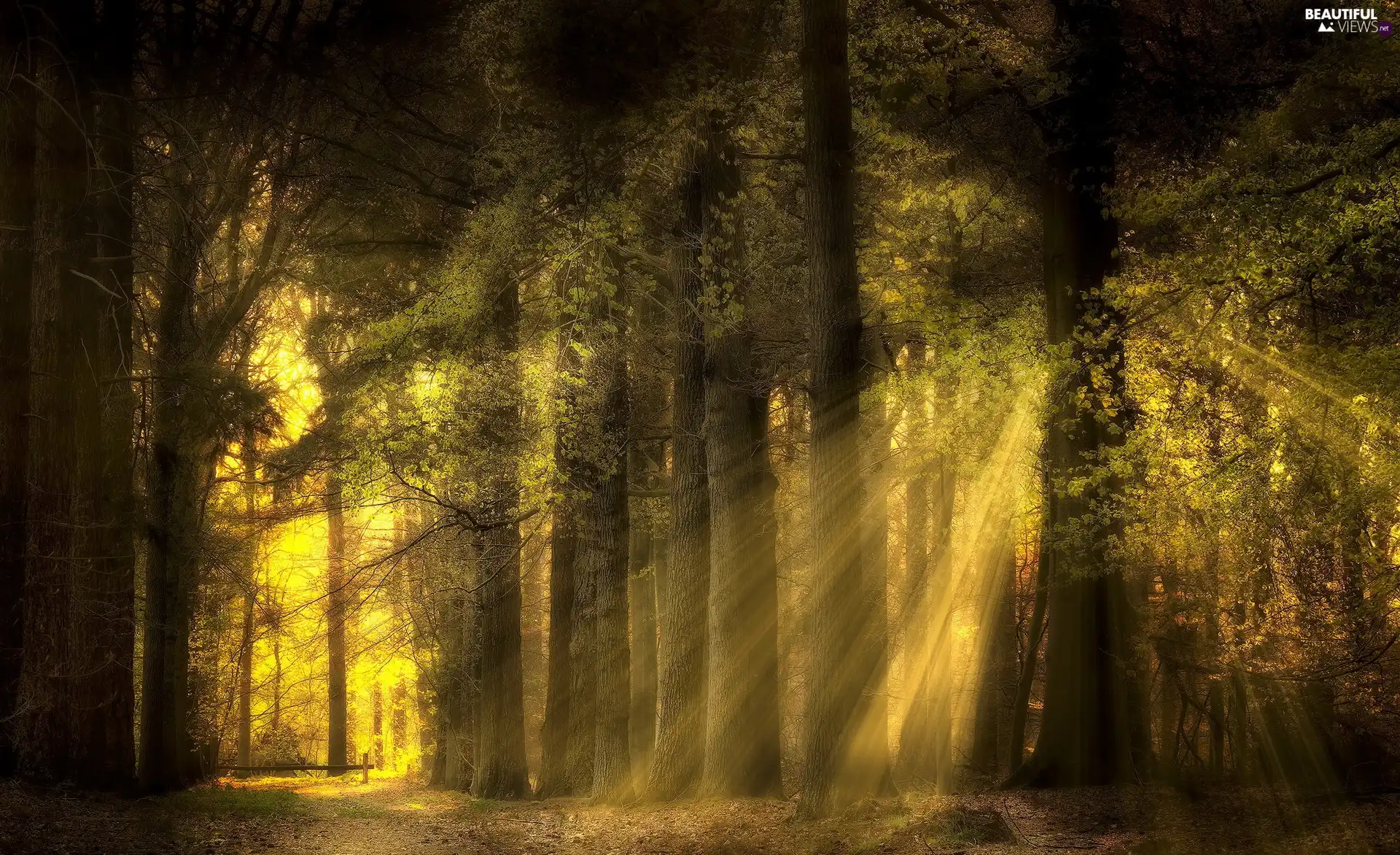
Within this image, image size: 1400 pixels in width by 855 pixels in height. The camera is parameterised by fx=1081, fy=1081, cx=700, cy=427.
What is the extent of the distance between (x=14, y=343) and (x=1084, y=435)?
1162 centimetres

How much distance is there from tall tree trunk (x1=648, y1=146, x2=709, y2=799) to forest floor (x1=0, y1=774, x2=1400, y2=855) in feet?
2.98

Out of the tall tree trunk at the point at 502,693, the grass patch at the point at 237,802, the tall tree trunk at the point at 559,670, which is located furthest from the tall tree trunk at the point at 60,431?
the tall tree trunk at the point at 559,670

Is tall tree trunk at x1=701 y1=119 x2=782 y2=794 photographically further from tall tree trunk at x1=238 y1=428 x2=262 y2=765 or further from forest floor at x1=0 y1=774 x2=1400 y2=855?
tall tree trunk at x1=238 y1=428 x2=262 y2=765

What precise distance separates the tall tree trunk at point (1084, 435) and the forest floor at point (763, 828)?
2.15 ft

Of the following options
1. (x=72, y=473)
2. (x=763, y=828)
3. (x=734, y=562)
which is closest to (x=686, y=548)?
(x=734, y=562)

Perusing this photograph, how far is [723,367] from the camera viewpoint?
1472 cm

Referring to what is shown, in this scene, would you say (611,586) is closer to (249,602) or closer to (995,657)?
(249,602)

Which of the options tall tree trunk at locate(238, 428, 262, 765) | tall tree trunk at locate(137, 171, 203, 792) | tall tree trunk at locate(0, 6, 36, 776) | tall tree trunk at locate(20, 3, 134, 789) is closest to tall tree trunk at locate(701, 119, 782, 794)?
tall tree trunk at locate(238, 428, 262, 765)

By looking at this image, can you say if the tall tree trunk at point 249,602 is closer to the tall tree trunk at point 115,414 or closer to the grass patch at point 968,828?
the tall tree trunk at point 115,414

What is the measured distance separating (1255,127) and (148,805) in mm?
12889

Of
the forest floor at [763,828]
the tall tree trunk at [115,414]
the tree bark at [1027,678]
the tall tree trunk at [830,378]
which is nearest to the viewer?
the forest floor at [763,828]

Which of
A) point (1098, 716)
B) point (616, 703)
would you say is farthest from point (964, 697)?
point (1098, 716)

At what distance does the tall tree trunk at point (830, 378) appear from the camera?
35.6ft

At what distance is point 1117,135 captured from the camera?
12406 mm
